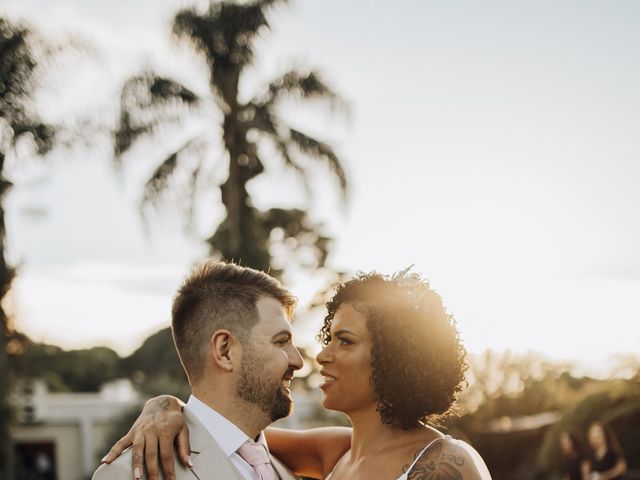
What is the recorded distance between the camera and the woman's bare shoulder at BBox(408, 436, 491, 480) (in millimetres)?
2939

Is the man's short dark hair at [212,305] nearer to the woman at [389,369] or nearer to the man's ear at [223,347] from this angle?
the man's ear at [223,347]

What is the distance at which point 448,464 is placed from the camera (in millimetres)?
2979

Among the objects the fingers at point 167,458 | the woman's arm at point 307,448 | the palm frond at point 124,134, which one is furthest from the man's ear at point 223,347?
the palm frond at point 124,134

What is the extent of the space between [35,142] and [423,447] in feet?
39.7

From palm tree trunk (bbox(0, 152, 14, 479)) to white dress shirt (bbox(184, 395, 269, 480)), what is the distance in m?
11.2

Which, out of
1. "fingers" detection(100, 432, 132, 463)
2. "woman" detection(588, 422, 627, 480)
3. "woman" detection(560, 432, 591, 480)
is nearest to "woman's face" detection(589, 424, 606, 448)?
"woman" detection(588, 422, 627, 480)

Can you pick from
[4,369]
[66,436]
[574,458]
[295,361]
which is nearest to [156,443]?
[295,361]

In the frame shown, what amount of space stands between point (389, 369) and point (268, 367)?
0.52 metres

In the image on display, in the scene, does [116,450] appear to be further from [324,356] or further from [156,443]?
[324,356]

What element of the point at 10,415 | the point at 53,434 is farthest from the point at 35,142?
the point at 53,434

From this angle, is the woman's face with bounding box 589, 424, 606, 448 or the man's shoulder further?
the woman's face with bounding box 589, 424, 606, 448

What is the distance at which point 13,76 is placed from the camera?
13.6 m

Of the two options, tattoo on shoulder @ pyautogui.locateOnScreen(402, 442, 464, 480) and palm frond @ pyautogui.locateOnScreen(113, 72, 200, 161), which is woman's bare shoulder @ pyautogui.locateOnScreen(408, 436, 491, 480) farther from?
palm frond @ pyautogui.locateOnScreen(113, 72, 200, 161)

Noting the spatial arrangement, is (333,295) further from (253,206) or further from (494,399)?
(494,399)
